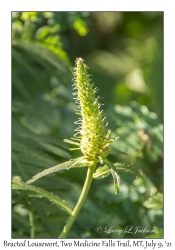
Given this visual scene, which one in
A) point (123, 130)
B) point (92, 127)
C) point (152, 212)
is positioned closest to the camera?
point (92, 127)

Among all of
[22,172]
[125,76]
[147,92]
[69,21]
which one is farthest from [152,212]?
[125,76]

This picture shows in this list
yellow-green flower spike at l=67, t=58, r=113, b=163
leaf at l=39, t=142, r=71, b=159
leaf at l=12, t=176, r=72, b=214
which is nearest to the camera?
yellow-green flower spike at l=67, t=58, r=113, b=163

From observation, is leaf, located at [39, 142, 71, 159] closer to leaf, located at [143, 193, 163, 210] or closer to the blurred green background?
the blurred green background

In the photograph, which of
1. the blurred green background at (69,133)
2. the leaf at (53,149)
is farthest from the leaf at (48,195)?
the leaf at (53,149)

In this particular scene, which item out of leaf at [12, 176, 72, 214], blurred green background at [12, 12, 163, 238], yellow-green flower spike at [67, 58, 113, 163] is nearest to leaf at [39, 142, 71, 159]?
blurred green background at [12, 12, 163, 238]

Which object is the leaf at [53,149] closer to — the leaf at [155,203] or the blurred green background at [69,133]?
the blurred green background at [69,133]

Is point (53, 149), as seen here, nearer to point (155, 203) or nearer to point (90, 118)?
point (155, 203)
